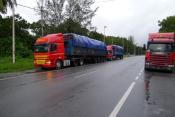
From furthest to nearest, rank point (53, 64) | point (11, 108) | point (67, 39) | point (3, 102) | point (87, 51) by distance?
point (87, 51)
point (67, 39)
point (53, 64)
point (3, 102)
point (11, 108)

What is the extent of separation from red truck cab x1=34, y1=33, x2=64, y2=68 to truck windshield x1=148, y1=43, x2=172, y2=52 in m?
9.72

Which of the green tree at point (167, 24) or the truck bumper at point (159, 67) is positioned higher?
the green tree at point (167, 24)

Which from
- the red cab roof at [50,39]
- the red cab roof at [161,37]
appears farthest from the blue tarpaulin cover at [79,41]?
the red cab roof at [161,37]

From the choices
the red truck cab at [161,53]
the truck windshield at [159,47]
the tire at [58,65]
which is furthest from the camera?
the tire at [58,65]

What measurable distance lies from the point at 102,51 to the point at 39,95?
128 feet

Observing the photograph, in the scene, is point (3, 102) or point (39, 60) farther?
point (39, 60)

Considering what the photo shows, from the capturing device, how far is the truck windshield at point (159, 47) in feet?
86.2

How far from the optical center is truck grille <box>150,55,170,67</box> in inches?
1021

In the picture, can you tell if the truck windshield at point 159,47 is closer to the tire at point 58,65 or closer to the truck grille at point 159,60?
the truck grille at point 159,60

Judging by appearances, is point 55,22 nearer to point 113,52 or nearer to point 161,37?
point 113,52

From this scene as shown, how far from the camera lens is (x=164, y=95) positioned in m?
12.2

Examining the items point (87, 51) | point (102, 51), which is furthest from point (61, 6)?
point (87, 51)

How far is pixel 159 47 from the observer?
26562mm

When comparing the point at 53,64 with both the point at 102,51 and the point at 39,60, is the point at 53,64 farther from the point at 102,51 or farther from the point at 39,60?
the point at 102,51
